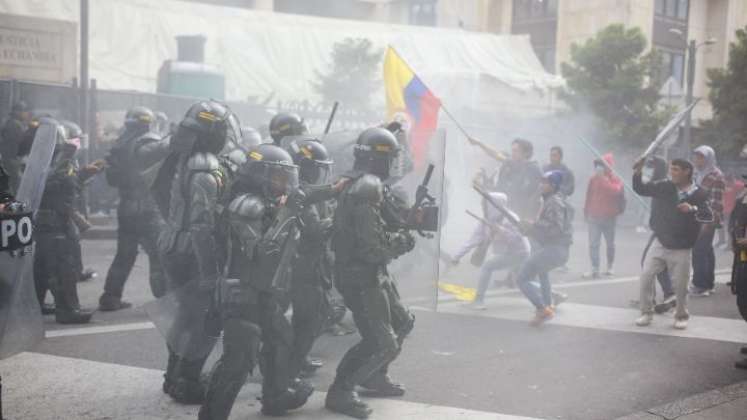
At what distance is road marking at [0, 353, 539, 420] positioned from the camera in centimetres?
441

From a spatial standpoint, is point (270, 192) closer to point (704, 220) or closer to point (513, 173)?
point (704, 220)

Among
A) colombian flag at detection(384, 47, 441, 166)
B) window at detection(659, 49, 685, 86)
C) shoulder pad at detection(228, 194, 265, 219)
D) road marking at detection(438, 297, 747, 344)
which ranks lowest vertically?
road marking at detection(438, 297, 747, 344)

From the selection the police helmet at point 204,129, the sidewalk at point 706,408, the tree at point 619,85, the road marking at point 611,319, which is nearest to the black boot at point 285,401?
the police helmet at point 204,129

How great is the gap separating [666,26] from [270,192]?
66.5ft

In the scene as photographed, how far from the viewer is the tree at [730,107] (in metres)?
14.3

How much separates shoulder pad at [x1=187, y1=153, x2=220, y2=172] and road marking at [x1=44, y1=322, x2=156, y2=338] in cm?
237

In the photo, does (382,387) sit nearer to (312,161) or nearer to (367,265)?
(367,265)

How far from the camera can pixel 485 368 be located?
5637 millimetres

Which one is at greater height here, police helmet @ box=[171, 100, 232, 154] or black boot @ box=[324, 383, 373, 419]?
police helmet @ box=[171, 100, 232, 154]

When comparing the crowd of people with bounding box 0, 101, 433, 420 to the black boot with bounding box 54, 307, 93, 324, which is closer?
the crowd of people with bounding box 0, 101, 433, 420

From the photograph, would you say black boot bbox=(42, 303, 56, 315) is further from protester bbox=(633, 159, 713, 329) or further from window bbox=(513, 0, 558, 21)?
window bbox=(513, 0, 558, 21)

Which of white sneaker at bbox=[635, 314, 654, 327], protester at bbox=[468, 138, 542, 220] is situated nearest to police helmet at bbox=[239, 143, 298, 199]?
white sneaker at bbox=[635, 314, 654, 327]

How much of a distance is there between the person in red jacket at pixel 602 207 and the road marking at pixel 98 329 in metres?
6.08

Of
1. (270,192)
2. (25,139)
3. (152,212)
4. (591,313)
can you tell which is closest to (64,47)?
(25,139)
